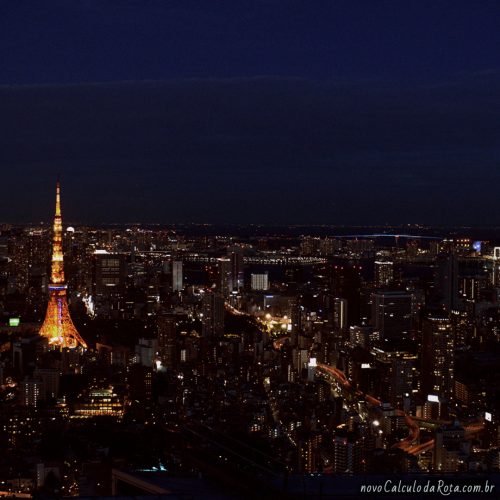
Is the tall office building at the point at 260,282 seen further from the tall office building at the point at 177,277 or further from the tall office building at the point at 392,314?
the tall office building at the point at 392,314

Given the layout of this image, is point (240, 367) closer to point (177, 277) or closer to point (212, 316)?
point (212, 316)

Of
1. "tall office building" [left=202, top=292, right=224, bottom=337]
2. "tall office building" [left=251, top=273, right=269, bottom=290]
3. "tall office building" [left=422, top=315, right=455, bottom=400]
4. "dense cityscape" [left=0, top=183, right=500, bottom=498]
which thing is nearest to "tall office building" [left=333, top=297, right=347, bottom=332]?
"dense cityscape" [left=0, top=183, right=500, bottom=498]

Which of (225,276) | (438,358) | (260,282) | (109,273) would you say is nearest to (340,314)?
(438,358)

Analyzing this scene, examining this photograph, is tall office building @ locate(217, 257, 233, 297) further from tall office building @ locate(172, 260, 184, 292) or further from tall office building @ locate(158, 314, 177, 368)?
tall office building @ locate(158, 314, 177, 368)

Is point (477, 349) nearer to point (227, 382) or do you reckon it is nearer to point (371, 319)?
point (371, 319)

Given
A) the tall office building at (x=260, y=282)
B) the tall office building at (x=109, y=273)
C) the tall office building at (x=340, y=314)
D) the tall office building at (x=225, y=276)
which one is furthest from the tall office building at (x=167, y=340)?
the tall office building at (x=260, y=282)
